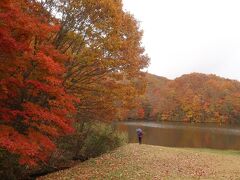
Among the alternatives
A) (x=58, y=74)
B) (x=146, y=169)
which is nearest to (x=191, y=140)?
(x=146, y=169)

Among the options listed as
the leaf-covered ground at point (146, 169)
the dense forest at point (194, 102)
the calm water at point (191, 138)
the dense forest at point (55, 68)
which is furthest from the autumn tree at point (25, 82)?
the dense forest at point (194, 102)

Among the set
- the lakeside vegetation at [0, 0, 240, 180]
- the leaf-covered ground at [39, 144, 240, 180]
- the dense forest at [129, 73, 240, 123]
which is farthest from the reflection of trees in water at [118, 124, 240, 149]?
the dense forest at [129, 73, 240, 123]

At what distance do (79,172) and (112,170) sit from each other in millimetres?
2229

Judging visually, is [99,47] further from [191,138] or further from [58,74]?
[191,138]

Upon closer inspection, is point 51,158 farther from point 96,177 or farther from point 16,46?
point 16,46

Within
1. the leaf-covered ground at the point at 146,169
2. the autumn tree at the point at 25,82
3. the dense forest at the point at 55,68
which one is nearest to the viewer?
the autumn tree at the point at 25,82

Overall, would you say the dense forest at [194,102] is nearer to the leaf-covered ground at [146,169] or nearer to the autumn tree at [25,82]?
the leaf-covered ground at [146,169]

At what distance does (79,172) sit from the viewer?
22.4 meters

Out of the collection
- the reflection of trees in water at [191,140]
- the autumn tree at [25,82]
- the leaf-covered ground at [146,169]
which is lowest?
the reflection of trees in water at [191,140]

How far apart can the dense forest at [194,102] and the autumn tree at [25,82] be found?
10506 centimetres

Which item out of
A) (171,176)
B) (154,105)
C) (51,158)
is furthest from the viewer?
(154,105)

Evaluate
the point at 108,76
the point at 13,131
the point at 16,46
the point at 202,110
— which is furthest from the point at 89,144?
the point at 202,110

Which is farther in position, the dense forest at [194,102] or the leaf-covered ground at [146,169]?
the dense forest at [194,102]

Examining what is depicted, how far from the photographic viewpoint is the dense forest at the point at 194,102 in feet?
413
